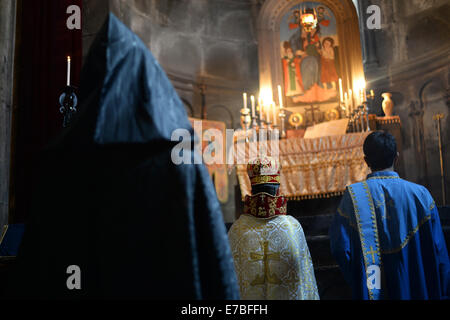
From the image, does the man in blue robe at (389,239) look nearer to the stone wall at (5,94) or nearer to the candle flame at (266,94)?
the stone wall at (5,94)

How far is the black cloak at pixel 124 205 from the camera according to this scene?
4.00 ft

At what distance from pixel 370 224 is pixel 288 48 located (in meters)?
7.16

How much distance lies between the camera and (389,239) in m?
2.37

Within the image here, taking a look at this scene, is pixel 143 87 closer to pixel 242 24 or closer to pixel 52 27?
pixel 52 27

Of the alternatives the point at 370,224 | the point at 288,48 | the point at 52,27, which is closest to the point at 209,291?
the point at 370,224

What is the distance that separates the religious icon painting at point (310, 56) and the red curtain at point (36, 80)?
503cm

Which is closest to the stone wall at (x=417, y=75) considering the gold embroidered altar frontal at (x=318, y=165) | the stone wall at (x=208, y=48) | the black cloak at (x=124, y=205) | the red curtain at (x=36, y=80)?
the gold embroidered altar frontal at (x=318, y=165)

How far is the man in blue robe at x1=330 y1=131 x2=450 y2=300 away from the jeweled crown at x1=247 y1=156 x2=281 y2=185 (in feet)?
1.56

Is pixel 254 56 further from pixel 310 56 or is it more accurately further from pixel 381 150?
pixel 381 150

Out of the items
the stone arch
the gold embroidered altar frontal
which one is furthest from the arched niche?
the gold embroidered altar frontal
